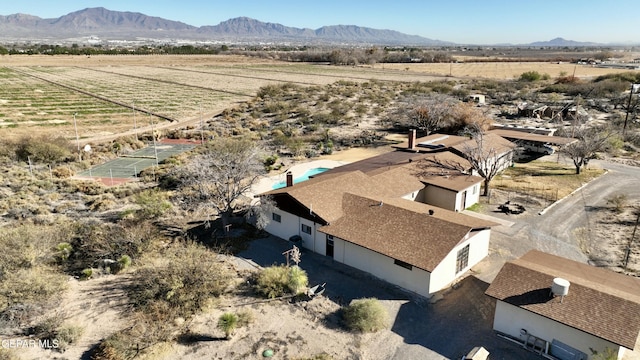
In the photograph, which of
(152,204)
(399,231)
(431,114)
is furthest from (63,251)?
(431,114)

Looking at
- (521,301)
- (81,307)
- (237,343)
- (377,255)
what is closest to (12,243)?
(81,307)

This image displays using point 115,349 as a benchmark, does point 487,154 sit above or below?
above

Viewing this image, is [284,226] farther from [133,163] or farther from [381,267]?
[133,163]

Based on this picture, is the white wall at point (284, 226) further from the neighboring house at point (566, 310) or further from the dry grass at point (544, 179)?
the dry grass at point (544, 179)

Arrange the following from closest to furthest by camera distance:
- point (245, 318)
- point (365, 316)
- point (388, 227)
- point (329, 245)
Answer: point (365, 316), point (245, 318), point (388, 227), point (329, 245)

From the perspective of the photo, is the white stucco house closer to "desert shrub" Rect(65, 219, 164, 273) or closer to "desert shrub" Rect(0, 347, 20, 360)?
"desert shrub" Rect(65, 219, 164, 273)

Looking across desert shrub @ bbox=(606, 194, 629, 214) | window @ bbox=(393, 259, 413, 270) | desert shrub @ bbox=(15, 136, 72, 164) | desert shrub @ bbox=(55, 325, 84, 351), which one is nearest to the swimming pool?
window @ bbox=(393, 259, 413, 270)

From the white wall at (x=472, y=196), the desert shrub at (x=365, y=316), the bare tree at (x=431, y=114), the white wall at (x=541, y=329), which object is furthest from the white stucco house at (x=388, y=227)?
the bare tree at (x=431, y=114)
